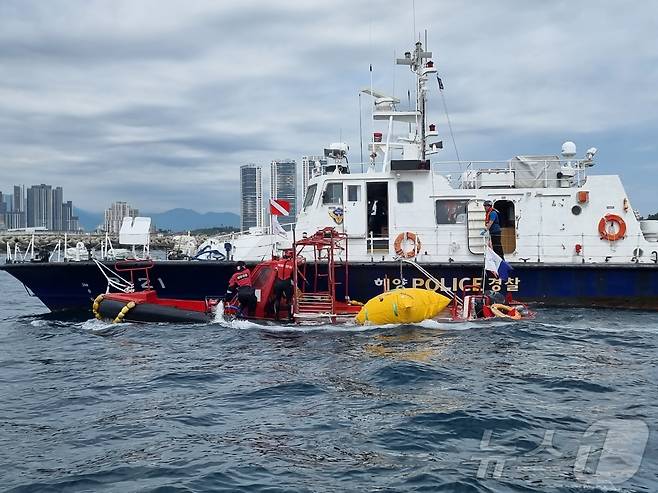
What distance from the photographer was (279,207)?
1525cm

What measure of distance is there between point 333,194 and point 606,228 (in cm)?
652

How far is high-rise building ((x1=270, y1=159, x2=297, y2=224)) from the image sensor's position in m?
18.9

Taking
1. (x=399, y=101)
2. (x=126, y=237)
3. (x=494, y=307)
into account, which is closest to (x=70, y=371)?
(x=126, y=237)

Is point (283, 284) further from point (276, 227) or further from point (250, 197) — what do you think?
point (250, 197)

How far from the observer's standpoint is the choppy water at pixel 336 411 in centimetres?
546

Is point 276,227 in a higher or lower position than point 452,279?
higher

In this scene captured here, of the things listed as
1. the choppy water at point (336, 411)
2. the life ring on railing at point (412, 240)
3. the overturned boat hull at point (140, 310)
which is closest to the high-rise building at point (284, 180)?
the life ring on railing at point (412, 240)

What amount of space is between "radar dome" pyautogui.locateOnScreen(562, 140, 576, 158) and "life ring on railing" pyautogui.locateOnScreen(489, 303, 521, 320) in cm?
514

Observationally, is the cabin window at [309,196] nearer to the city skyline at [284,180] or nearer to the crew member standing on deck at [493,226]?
the city skyline at [284,180]

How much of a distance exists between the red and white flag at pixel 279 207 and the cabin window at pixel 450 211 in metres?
3.59

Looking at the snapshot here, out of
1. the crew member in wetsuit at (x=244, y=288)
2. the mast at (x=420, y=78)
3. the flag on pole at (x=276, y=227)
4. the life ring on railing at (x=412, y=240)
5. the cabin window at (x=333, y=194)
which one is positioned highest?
the mast at (x=420, y=78)

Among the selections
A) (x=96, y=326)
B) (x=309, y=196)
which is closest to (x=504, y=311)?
(x=309, y=196)

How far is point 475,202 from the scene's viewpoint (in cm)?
1591

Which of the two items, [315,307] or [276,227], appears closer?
[315,307]
